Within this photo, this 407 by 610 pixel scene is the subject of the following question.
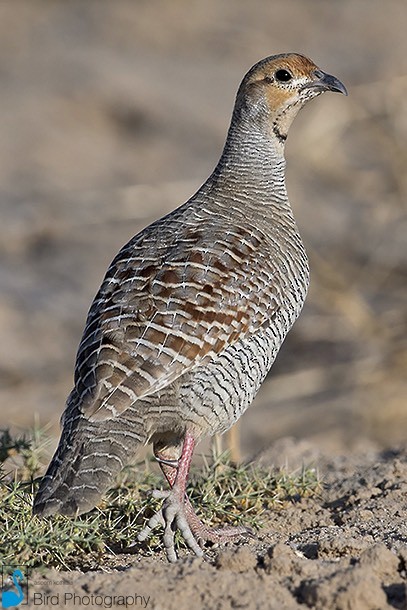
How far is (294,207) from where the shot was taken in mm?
15180

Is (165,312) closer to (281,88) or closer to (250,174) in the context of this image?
(250,174)

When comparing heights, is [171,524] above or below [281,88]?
below

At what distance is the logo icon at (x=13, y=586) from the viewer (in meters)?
3.97

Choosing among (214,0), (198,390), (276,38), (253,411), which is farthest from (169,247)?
(214,0)

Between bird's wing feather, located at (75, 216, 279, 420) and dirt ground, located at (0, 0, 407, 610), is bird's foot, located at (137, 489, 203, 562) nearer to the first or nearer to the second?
dirt ground, located at (0, 0, 407, 610)

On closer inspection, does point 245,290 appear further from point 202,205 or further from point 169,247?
point 202,205

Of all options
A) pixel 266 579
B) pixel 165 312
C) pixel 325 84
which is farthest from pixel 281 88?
pixel 266 579

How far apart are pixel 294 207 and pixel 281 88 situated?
8422 mm

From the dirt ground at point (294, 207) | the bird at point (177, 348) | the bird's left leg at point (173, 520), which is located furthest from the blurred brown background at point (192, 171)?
the bird's left leg at point (173, 520)

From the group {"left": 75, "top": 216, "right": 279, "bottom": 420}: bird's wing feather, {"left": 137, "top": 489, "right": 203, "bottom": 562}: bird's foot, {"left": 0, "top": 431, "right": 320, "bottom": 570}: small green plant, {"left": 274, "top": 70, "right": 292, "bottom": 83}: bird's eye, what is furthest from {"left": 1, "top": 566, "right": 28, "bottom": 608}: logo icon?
{"left": 274, "top": 70, "right": 292, "bottom": 83}: bird's eye

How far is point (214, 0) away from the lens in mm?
22984

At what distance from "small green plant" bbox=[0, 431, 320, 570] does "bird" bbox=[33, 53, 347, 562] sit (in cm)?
16

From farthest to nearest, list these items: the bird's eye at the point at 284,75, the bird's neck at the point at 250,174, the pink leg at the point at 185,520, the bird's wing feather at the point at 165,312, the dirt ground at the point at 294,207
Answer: the bird's eye at the point at 284,75, the bird's neck at the point at 250,174, the bird's wing feather at the point at 165,312, the pink leg at the point at 185,520, the dirt ground at the point at 294,207

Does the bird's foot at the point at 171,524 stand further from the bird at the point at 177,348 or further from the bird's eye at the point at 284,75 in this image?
the bird's eye at the point at 284,75
